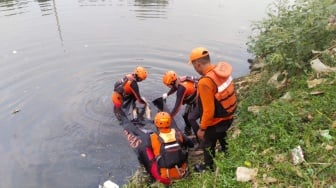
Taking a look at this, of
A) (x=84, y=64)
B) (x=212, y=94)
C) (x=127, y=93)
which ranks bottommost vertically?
(x=84, y=64)

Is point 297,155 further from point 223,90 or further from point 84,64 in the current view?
point 84,64

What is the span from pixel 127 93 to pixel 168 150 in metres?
3.44

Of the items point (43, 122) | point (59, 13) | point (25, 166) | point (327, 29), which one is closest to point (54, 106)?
point (43, 122)

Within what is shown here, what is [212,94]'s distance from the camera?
17.4 ft

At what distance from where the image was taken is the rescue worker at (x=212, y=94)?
208 inches

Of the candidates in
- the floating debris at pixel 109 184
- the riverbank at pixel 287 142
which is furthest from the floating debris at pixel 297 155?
the floating debris at pixel 109 184

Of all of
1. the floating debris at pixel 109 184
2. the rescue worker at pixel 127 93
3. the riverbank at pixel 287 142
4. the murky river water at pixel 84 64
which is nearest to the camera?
the riverbank at pixel 287 142

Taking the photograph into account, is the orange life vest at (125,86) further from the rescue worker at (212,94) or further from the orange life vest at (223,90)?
the orange life vest at (223,90)

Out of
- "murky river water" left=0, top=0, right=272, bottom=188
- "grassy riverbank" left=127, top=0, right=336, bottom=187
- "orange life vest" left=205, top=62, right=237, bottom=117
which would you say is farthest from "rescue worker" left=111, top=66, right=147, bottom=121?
"orange life vest" left=205, top=62, right=237, bottom=117

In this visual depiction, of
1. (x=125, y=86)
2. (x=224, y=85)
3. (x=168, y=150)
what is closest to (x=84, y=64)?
(x=125, y=86)

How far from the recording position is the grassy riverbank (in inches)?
186

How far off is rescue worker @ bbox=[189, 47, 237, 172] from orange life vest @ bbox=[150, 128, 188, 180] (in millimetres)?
460

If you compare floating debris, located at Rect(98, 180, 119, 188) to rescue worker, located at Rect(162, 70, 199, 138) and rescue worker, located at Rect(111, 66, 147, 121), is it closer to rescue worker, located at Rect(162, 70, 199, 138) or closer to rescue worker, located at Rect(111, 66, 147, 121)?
rescue worker, located at Rect(162, 70, 199, 138)

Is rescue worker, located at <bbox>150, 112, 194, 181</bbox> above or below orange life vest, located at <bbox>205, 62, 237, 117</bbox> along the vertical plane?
below
